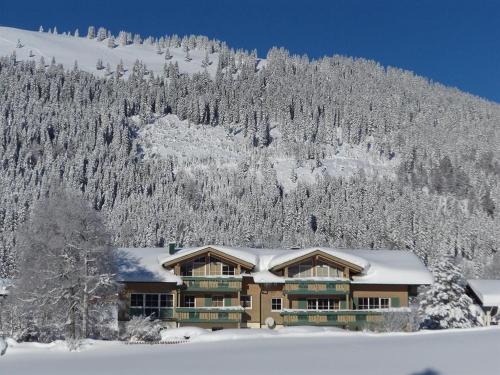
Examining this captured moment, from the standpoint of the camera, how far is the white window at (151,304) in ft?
145

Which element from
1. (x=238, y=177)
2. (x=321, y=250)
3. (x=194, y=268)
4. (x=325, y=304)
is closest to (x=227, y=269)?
(x=194, y=268)

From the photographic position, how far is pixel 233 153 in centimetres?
18500

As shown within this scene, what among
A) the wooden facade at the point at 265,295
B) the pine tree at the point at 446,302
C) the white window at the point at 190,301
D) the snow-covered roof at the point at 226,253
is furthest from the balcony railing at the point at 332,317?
the white window at the point at 190,301

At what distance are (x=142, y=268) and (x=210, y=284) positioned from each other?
4.27m

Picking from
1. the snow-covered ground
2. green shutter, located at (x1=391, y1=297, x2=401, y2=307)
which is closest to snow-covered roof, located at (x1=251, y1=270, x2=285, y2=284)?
green shutter, located at (x1=391, y1=297, x2=401, y2=307)

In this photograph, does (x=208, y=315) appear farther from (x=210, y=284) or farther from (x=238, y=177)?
(x=238, y=177)

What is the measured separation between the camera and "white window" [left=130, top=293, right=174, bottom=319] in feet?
145

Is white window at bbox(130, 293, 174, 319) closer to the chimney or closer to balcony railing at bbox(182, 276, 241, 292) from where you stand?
balcony railing at bbox(182, 276, 241, 292)

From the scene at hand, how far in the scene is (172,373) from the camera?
19.8 m

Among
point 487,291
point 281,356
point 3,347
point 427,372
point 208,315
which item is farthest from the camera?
point 487,291

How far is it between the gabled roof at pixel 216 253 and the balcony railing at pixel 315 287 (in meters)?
2.66

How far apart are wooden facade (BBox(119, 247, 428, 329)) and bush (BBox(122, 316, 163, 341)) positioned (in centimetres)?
589

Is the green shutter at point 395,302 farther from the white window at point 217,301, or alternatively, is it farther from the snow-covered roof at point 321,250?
the white window at point 217,301

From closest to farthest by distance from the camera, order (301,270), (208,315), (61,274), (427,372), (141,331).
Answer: (427,372), (141,331), (61,274), (208,315), (301,270)
